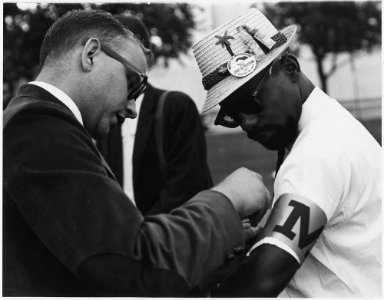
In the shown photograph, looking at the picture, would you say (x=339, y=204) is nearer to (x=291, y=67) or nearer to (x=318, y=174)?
(x=318, y=174)

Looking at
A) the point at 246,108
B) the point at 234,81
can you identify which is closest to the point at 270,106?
the point at 246,108

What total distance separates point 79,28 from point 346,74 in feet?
108

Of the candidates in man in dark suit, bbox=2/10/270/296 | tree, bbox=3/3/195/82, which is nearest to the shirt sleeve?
man in dark suit, bbox=2/10/270/296

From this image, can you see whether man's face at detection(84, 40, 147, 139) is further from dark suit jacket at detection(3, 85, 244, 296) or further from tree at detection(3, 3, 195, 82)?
tree at detection(3, 3, 195, 82)

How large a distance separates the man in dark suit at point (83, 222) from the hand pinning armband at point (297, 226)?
0.11 m

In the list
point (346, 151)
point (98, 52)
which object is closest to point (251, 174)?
point (346, 151)

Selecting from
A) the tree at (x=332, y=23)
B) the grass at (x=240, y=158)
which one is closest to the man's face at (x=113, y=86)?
the grass at (x=240, y=158)

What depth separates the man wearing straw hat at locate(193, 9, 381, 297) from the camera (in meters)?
2.13

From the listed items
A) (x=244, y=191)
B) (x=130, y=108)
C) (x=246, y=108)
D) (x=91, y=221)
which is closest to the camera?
(x=91, y=221)

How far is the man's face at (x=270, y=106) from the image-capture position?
8.51 ft

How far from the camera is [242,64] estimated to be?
2543mm

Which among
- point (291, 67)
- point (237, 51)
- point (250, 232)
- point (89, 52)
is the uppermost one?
point (89, 52)

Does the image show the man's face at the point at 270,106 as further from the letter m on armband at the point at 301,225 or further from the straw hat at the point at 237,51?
the letter m on armband at the point at 301,225

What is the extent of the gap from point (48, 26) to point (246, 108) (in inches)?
210
